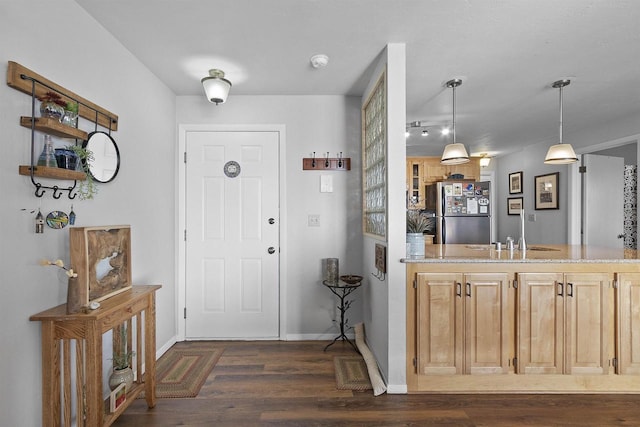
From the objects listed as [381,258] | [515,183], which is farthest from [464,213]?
[381,258]

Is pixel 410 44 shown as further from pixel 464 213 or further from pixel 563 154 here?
pixel 464 213

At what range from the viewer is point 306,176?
3240 mm

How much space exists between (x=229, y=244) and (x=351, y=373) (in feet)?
5.27

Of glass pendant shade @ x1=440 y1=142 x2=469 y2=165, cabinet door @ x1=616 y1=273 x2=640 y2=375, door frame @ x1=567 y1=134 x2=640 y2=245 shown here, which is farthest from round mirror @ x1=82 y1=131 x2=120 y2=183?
door frame @ x1=567 y1=134 x2=640 y2=245

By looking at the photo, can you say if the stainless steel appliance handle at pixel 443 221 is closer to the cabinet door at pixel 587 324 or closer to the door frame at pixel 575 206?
the door frame at pixel 575 206

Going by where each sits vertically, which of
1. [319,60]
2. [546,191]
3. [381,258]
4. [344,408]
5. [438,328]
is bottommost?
[344,408]

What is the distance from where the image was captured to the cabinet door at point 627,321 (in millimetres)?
2256

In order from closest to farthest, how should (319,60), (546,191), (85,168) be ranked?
(85,168), (319,60), (546,191)

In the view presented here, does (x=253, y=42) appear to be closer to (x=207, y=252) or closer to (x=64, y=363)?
(x=207, y=252)

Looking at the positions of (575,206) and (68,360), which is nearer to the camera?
(68,360)

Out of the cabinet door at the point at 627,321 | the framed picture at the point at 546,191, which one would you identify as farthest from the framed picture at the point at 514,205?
the cabinet door at the point at 627,321

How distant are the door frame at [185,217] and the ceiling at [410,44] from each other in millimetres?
327

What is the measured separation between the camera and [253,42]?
2270 millimetres

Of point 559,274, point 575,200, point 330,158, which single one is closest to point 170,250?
point 330,158
